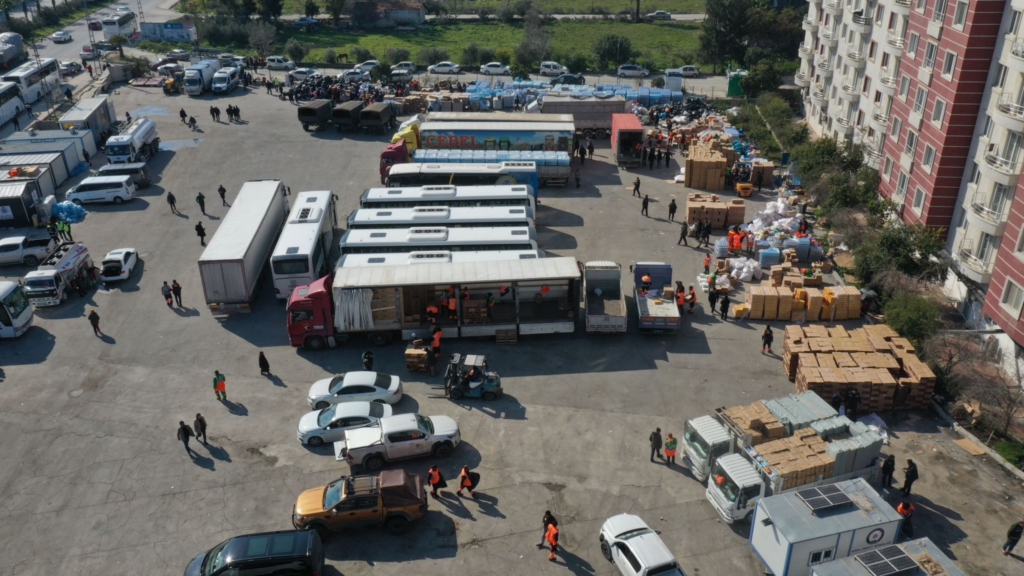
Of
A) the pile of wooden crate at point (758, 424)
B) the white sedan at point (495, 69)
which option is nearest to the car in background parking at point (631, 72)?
the white sedan at point (495, 69)

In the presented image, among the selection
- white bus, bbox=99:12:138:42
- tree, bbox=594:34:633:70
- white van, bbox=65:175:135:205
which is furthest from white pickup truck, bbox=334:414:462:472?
white bus, bbox=99:12:138:42

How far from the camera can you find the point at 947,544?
817 inches

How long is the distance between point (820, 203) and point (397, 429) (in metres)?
28.7

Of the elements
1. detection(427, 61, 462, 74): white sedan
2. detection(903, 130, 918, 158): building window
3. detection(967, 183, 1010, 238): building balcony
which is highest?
detection(903, 130, 918, 158): building window

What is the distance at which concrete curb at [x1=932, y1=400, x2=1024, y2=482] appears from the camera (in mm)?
23250

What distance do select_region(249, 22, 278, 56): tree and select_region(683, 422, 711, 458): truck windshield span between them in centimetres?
7468

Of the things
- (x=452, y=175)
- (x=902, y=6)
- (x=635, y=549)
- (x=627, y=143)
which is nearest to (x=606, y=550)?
(x=635, y=549)

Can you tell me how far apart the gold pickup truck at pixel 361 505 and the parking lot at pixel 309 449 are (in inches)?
21.4

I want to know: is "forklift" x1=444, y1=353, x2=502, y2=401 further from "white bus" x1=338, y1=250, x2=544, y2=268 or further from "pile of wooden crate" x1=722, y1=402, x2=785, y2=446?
"pile of wooden crate" x1=722, y1=402, x2=785, y2=446

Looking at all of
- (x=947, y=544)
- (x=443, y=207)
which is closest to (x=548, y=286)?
(x=443, y=207)

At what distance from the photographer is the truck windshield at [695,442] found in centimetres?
2275

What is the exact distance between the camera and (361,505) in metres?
20.7

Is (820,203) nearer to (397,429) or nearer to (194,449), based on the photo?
(397,429)

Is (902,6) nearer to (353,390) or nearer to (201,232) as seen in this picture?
(353,390)
